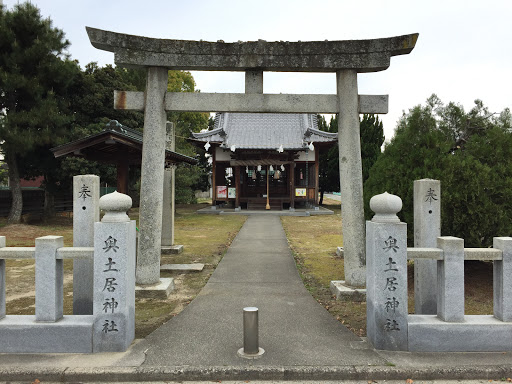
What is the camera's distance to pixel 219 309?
5.47 m

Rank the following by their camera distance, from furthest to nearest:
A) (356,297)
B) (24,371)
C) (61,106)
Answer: (61,106)
(356,297)
(24,371)

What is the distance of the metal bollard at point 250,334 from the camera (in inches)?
151

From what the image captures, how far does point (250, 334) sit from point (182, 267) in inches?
185

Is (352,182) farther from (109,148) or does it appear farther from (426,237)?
(109,148)

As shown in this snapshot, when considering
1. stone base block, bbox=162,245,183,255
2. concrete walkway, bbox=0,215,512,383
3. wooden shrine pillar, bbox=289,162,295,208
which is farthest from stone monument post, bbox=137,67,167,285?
wooden shrine pillar, bbox=289,162,295,208

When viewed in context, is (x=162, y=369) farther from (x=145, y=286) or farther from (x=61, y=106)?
(x=61, y=106)

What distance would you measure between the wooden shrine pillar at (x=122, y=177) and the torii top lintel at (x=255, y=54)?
187 inches

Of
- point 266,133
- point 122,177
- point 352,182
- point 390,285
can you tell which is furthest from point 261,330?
point 266,133

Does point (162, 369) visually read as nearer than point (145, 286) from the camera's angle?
Yes

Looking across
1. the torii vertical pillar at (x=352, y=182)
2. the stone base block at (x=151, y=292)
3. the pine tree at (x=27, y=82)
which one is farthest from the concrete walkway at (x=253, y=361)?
the pine tree at (x=27, y=82)

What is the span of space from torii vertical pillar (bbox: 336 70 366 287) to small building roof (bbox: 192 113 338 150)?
15.9 metres

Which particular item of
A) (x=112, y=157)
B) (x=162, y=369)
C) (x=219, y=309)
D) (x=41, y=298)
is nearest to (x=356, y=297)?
(x=219, y=309)

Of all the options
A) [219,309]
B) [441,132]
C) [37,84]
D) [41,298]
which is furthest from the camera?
[37,84]

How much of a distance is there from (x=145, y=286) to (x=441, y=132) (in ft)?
21.9
